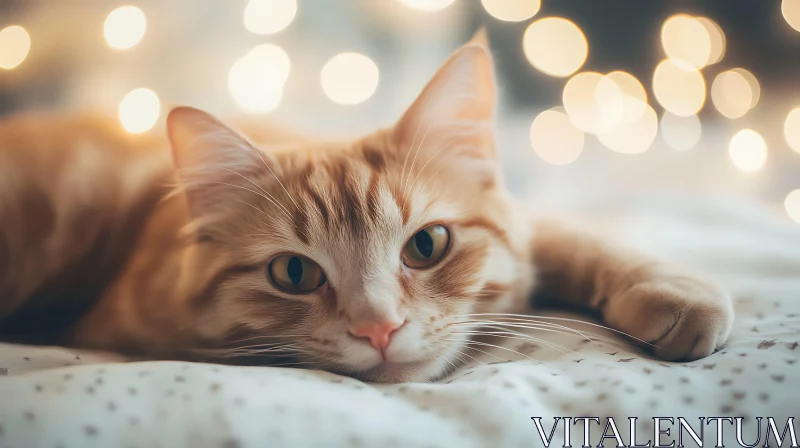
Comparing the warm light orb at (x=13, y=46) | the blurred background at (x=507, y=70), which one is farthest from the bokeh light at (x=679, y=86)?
the warm light orb at (x=13, y=46)

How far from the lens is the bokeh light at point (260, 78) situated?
1439 millimetres

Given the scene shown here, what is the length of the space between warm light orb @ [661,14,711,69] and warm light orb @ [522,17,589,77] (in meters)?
0.25

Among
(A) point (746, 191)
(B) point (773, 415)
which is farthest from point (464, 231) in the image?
(A) point (746, 191)

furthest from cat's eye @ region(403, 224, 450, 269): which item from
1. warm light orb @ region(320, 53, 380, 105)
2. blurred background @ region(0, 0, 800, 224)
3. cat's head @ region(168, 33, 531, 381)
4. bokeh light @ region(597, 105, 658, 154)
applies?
bokeh light @ region(597, 105, 658, 154)

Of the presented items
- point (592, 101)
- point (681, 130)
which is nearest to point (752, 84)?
point (681, 130)

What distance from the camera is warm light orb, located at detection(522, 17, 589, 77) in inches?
61.2

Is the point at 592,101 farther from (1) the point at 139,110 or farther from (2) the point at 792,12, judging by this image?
(1) the point at 139,110

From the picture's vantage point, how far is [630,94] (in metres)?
1.75

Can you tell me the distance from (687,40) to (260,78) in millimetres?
1223

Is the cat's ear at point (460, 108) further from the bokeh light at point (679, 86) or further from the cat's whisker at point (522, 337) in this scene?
the bokeh light at point (679, 86)

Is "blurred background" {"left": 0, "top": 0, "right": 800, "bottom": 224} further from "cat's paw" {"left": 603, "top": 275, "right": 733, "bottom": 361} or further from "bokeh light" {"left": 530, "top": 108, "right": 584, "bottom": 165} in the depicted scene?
"cat's paw" {"left": 603, "top": 275, "right": 733, "bottom": 361}

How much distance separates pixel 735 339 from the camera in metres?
0.77

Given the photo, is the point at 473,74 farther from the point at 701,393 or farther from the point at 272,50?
the point at 272,50

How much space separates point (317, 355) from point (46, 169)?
0.76 metres
